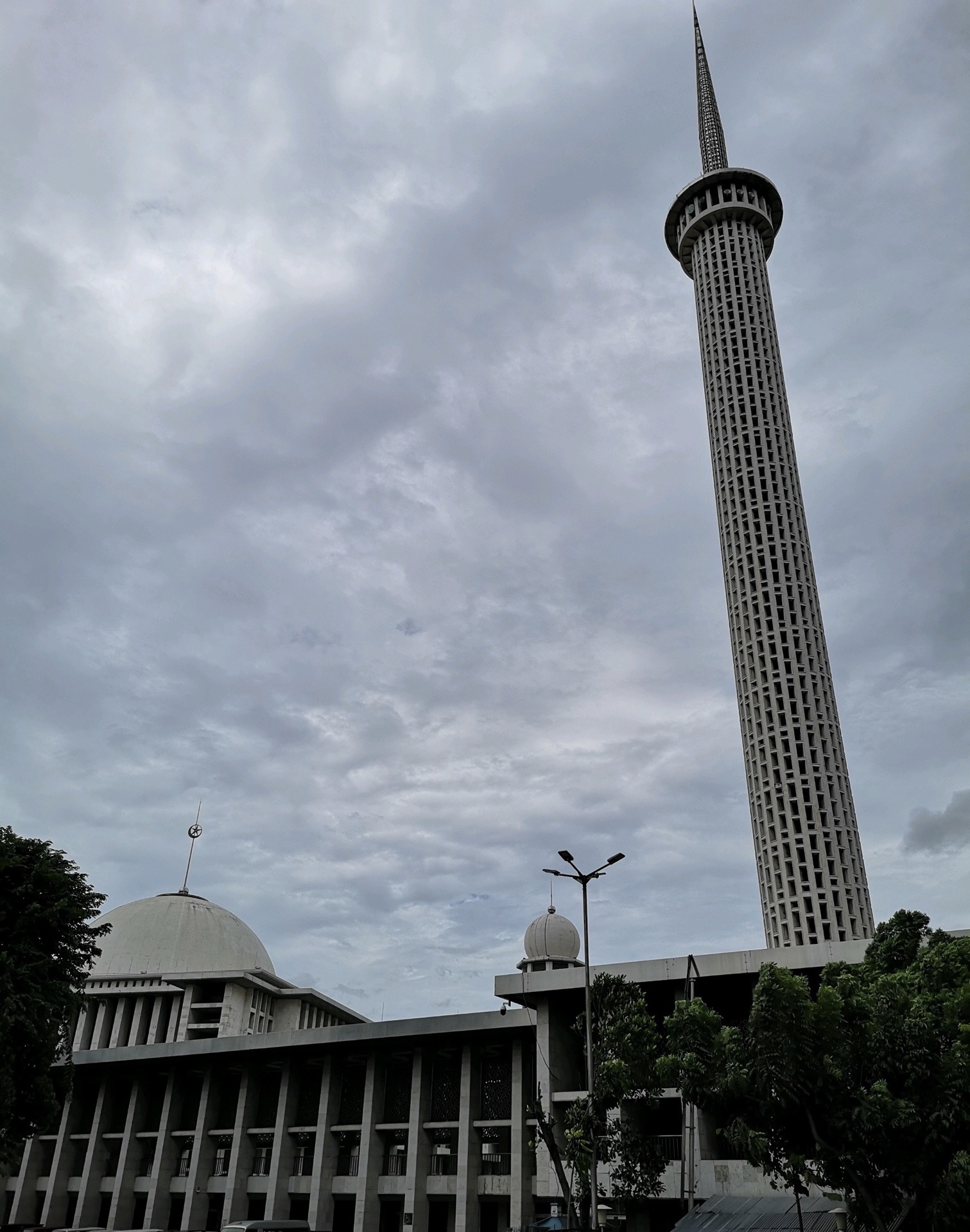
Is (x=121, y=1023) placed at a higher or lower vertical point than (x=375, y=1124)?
higher

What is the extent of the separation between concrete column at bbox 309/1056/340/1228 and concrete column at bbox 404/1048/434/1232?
4040 millimetres

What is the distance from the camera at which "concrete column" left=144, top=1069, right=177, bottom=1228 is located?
4972 cm

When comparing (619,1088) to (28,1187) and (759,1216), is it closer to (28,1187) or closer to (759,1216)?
(759,1216)

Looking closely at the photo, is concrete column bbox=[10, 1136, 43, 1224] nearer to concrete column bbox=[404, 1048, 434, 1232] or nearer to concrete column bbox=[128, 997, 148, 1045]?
concrete column bbox=[128, 997, 148, 1045]

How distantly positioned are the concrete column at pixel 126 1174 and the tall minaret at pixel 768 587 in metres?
34.9

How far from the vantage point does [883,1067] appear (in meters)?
21.2

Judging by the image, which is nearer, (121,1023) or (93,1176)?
(93,1176)

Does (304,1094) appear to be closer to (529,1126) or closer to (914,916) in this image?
(529,1126)

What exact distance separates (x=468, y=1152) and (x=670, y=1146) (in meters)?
10.2

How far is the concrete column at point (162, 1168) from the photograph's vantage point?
49719 millimetres

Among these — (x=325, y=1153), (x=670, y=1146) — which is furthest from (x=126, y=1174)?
(x=670, y=1146)

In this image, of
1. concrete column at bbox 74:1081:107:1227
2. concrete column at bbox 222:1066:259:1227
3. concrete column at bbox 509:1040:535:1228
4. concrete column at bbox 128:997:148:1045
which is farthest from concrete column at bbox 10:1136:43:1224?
concrete column at bbox 509:1040:535:1228

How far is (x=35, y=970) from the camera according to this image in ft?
105

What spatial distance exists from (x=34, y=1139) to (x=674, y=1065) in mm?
49252
